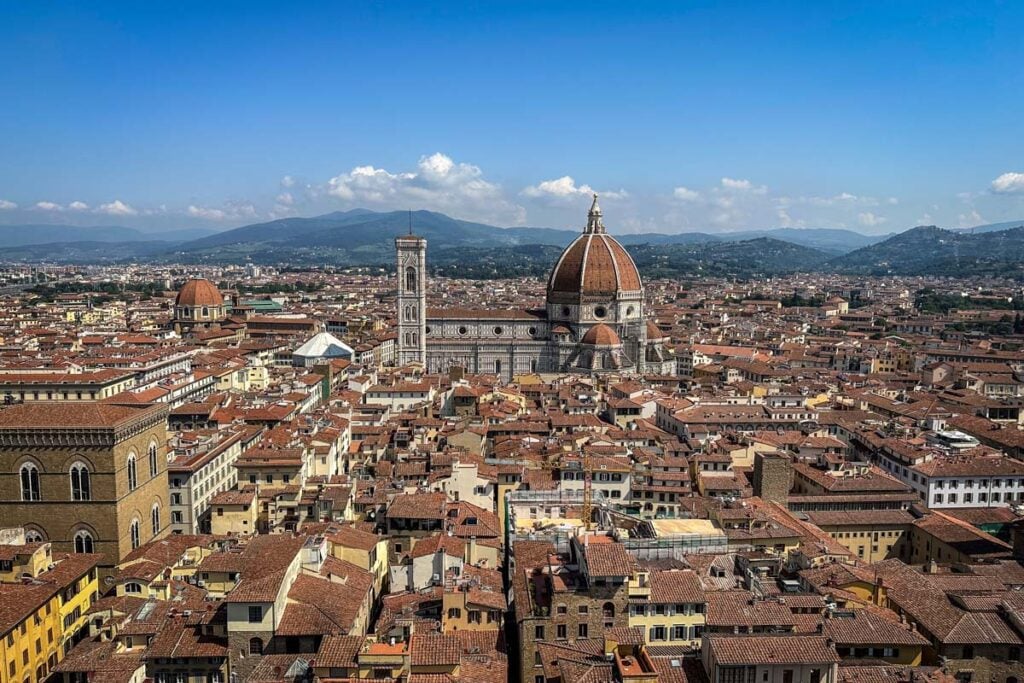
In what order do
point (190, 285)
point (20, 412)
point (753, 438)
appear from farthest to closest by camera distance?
point (190, 285), point (753, 438), point (20, 412)

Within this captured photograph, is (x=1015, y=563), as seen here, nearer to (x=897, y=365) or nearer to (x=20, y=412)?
(x=20, y=412)

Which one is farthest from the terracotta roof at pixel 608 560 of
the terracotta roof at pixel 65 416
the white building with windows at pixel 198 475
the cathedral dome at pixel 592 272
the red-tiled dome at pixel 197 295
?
the red-tiled dome at pixel 197 295

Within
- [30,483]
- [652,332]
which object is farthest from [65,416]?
[652,332]

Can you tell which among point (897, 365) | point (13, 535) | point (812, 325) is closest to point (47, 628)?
point (13, 535)

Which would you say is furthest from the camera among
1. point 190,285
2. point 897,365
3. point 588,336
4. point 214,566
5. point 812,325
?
point 812,325

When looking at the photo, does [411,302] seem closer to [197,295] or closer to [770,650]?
[197,295]

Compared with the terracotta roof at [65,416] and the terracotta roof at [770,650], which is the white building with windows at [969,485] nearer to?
the terracotta roof at [770,650]
